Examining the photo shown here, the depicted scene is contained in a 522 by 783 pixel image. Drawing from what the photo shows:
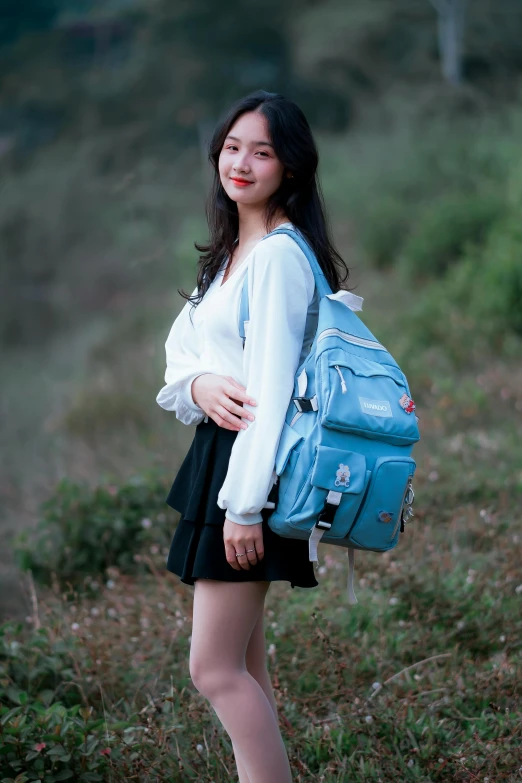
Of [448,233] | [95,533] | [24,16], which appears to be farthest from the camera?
[24,16]

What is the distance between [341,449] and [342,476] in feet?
0.20

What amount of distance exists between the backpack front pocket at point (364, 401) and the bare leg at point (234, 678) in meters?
0.46

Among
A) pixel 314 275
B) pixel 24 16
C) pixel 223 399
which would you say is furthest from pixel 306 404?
pixel 24 16

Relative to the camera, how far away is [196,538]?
7.38ft

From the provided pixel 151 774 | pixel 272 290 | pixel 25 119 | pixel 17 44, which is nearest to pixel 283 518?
pixel 272 290

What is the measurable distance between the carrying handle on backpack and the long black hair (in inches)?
2.2

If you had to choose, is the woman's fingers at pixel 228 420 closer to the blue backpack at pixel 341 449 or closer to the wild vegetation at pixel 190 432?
the blue backpack at pixel 341 449

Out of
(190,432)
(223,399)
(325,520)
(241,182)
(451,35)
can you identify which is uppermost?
(451,35)

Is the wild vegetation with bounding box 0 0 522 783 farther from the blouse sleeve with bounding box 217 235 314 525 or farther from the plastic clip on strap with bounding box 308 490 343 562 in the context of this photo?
the blouse sleeve with bounding box 217 235 314 525

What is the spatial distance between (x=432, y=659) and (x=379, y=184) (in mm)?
11914

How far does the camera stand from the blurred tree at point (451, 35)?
2084cm

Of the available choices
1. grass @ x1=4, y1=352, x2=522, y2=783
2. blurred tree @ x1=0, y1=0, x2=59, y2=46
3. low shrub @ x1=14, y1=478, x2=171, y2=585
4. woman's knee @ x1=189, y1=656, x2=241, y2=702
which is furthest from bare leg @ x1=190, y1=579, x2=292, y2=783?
blurred tree @ x1=0, y1=0, x2=59, y2=46

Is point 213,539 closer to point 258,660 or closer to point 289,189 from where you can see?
point 258,660

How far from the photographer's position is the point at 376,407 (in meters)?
2.13
